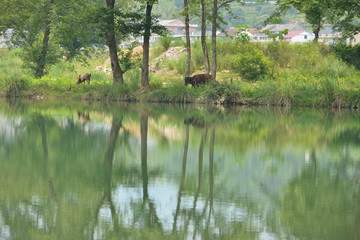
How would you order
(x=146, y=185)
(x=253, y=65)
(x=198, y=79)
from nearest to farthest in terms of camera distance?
(x=146, y=185)
(x=198, y=79)
(x=253, y=65)

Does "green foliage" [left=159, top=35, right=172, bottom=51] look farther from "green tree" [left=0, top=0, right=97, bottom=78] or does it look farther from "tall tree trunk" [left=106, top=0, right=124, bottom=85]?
"tall tree trunk" [left=106, top=0, right=124, bottom=85]

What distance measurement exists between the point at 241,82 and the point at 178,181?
19.8 metres

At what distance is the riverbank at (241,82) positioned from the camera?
23.9 m

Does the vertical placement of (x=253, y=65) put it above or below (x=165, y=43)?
below

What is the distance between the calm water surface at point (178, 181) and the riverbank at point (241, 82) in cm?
751

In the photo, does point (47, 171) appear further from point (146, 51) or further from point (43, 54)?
point (43, 54)

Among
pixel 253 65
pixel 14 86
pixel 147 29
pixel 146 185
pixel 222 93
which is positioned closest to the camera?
pixel 146 185

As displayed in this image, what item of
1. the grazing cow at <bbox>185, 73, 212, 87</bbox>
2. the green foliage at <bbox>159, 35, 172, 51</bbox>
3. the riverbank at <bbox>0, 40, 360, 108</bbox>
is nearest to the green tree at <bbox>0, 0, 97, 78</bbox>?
the riverbank at <bbox>0, 40, 360, 108</bbox>

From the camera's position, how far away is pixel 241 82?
91.1 feet

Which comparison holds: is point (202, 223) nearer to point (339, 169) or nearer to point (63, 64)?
point (339, 169)

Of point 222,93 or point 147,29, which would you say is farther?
point 147,29

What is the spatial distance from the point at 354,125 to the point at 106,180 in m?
10.6

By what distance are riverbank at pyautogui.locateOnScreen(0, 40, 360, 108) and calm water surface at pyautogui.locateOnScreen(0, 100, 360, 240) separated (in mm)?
7511

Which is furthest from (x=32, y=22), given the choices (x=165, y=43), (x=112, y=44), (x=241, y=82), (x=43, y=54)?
(x=165, y=43)
